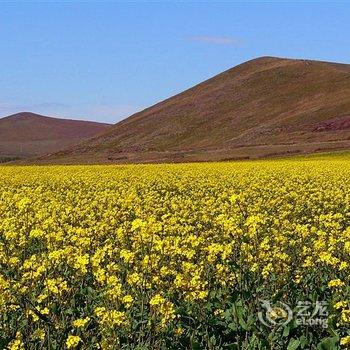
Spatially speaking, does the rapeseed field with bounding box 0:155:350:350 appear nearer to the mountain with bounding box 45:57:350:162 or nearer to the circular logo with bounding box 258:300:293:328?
the circular logo with bounding box 258:300:293:328

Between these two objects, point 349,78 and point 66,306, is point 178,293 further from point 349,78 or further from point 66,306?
point 349,78

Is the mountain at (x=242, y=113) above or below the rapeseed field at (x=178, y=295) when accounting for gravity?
above

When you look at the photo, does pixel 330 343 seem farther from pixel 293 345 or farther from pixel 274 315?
pixel 274 315

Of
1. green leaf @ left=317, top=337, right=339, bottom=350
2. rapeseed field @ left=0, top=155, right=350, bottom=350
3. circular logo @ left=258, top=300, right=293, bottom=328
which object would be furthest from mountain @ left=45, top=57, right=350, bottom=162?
green leaf @ left=317, top=337, right=339, bottom=350

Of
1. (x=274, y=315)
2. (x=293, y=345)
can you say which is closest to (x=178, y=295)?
(x=274, y=315)

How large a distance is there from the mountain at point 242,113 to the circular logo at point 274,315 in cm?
8214

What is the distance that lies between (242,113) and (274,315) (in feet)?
390

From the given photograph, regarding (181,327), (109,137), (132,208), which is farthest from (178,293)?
(109,137)

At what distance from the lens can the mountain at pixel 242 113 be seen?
103438 mm

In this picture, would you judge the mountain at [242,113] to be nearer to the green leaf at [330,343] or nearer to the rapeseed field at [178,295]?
the rapeseed field at [178,295]

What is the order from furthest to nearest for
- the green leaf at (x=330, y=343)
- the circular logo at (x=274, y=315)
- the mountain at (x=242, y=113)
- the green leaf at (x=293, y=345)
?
the mountain at (x=242, y=113) < the circular logo at (x=274, y=315) < the green leaf at (x=293, y=345) < the green leaf at (x=330, y=343)

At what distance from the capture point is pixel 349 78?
399ft

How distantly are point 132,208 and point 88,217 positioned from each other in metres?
1.76

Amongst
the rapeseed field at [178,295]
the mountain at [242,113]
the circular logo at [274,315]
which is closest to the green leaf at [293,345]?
the rapeseed field at [178,295]
